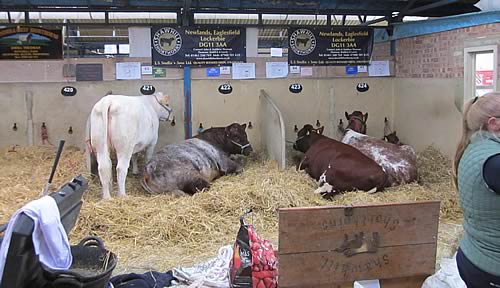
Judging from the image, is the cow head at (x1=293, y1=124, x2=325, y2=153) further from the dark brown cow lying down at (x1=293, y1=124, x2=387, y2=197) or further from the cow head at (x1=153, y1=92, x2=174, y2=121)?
the cow head at (x1=153, y1=92, x2=174, y2=121)

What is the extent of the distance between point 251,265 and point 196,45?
4.76 metres

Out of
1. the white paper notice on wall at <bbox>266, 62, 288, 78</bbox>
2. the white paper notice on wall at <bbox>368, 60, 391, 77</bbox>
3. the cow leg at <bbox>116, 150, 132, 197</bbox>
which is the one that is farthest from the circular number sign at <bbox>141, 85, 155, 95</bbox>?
the white paper notice on wall at <bbox>368, 60, 391, 77</bbox>

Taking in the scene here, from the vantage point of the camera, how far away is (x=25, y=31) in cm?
683

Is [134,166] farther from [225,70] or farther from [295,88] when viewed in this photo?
[295,88]

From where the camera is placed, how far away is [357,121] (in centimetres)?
741

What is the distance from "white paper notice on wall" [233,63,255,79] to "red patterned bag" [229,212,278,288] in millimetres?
4619

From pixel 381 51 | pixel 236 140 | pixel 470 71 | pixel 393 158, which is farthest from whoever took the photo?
pixel 381 51

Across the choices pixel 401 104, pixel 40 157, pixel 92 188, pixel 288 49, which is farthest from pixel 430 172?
pixel 40 157

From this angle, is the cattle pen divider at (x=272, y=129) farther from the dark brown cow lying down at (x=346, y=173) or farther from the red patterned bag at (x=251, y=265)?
the red patterned bag at (x=251, y=265)

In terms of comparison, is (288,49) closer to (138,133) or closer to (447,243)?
(138,133)

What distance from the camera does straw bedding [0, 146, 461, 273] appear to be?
13.8ft

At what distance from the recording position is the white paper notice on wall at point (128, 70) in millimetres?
7066

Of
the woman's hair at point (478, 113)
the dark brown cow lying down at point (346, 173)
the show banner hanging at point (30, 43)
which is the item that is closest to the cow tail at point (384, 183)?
the dark brown cow lying down at point (346, 173)

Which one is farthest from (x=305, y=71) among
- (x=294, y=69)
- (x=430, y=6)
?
(x=430, y=6)
